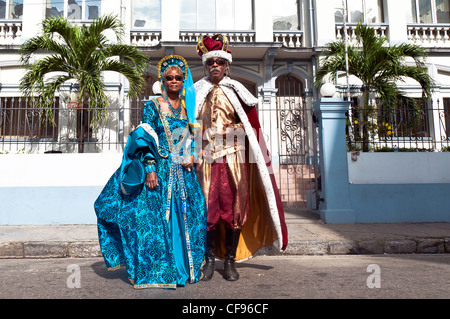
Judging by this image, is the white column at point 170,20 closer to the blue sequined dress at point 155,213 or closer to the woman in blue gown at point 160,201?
the woman in blue gown at point 160,201

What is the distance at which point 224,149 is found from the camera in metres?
3.30

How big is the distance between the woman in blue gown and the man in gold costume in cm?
17

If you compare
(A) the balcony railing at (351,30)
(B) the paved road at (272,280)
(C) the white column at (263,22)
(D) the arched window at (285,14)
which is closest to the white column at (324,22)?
(A) the balcony railing at (351,30)

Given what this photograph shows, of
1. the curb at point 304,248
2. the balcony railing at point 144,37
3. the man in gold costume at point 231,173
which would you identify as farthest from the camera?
the balcony railing at point 144,37

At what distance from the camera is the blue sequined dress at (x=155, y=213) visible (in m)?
2.85

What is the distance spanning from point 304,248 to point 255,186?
1.73 meters

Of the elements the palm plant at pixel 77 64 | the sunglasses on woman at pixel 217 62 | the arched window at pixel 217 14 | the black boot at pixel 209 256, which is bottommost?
the black boot at pixel 209 256

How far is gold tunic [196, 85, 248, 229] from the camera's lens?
10.6ft

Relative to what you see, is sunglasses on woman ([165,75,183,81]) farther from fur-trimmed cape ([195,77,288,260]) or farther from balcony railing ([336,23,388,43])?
balcony railing ([336,23,388,43])


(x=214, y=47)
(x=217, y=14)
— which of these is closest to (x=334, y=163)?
(x=214, y=47)

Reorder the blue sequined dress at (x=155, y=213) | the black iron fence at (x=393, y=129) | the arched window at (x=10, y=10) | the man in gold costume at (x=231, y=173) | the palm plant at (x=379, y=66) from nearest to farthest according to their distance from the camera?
the blue sequined dress at (x=155, y=213) < the man in gold costume at (x=231, y=173) < the black iron fence at (x=393, y=129) < the palm plant at (x=379, y=66) < the arched window at (x=10, y=10)

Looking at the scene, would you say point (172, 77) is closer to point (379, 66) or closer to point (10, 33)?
point (379, 66)
